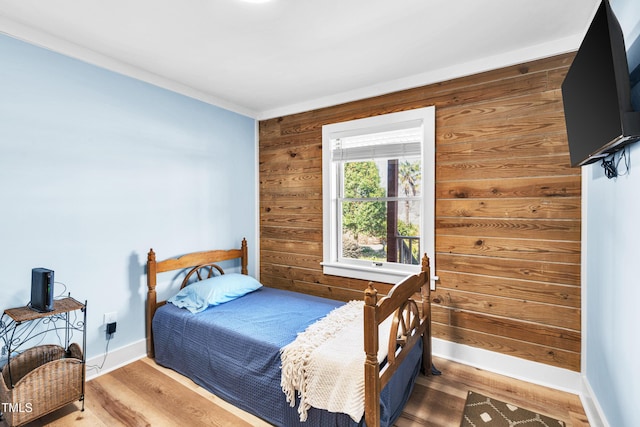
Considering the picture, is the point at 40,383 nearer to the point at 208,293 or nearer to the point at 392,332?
the point at 208,293

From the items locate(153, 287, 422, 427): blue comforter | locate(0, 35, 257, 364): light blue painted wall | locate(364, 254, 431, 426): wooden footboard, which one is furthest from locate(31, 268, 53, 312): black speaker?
locate(364, 254, 431, 426): wooden footboard

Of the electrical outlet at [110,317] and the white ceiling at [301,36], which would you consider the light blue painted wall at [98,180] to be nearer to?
the electrical outlet at [110,317]

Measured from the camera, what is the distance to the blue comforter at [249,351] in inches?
75.5

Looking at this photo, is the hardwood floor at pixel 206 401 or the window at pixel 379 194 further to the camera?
the window at pixel 379 194

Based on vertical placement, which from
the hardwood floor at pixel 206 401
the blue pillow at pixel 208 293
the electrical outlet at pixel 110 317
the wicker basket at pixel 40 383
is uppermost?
the blue pillow at pixel 208 293

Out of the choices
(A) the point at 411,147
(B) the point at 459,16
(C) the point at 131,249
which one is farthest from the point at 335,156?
(C) the point at 131,249

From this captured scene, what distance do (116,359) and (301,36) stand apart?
2.91m

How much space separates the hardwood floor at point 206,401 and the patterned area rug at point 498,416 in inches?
2.3

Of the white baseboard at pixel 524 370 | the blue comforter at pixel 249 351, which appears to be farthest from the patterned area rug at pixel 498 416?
the blue comforter at pixel 249 351

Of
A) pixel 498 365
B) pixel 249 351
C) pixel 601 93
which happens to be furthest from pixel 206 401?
pixel 601 93

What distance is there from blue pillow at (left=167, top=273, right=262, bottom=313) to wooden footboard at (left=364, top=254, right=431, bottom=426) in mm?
1598

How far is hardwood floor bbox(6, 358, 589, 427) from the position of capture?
77.7 inches

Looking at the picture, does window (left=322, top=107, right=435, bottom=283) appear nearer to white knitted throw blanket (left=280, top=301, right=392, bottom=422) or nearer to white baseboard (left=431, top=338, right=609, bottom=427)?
white baseboard (left=431, top=338, right=609, bottom=427)

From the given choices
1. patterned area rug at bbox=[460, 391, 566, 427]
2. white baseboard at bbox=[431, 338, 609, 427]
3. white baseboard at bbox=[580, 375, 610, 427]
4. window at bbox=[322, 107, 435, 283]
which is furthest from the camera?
window at bbox=[322, 107, 435, 283]
